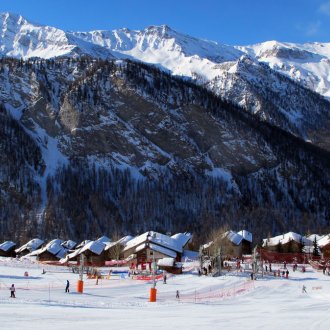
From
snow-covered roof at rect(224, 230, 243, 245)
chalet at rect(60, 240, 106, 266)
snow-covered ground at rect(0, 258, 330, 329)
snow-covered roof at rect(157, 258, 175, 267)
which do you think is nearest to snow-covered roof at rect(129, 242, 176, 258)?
chalet at rect(60, 240, 106, 266)

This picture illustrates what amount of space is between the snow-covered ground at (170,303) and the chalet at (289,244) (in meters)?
36.4

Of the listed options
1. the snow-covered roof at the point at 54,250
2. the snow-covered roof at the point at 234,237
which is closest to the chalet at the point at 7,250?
the snow-covered roof at the point at 54,250

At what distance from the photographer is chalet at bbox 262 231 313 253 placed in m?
111

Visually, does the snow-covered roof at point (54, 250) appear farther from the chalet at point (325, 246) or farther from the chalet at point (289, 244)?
the chalet at point (325, 246)

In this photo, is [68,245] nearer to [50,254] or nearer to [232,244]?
[50,254]

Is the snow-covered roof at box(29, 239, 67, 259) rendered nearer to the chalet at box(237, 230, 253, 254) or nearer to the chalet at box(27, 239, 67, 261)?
the chalet at box(27, 239, 67, 261)

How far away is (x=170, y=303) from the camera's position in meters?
42.8

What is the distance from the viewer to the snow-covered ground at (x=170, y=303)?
2859 cm

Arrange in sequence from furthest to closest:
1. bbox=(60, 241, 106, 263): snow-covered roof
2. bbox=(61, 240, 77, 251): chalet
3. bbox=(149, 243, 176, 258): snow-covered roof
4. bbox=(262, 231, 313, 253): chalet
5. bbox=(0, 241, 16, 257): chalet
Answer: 1. bbox=(61, 240, 77, 251): chalet
2. bbox=(0, 241, 16, 257): chalet
3. bbox=(262, 231, 313, 253): chalet
4. bbox=(60, 241, 106, 263): snow-covered roof
5. bbox=(149, 243, 176, 258): snow-covered roof

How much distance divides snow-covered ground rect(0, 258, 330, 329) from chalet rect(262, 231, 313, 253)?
36.4 meters

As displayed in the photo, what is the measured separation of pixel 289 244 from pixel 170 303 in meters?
73.9

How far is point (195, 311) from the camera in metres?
36.6

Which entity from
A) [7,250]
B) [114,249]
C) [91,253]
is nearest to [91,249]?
[91,253]

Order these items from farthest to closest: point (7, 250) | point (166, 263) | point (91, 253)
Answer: point (7, 250) < point (91, 253) < point (166, 263)
